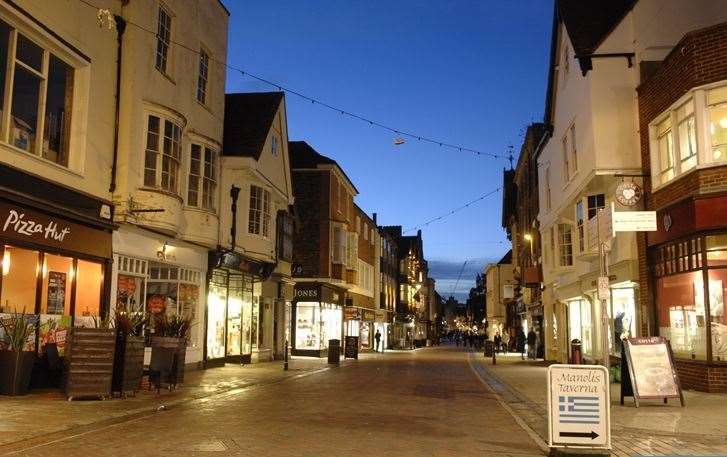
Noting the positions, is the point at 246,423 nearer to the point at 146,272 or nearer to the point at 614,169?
the point at 146,272

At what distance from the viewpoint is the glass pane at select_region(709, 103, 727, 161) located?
15531 mm

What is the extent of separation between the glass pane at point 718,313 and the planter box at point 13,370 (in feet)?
46.7

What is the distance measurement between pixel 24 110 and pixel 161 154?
4.81 m

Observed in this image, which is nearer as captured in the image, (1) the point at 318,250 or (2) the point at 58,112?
(2) the point at 58,112

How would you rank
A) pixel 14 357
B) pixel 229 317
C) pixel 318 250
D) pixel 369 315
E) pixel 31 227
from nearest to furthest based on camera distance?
pixel 14 357 < pixel 31 227 < pixel 229 317 < pixel 318 250 < pixel 369 315

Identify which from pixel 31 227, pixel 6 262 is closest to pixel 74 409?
pixel 6 262

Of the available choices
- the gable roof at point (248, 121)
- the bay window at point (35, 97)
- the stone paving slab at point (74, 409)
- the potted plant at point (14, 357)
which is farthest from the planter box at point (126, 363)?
the gable roof at point (248, 121)

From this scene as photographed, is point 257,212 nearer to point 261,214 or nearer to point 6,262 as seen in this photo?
point 261,214

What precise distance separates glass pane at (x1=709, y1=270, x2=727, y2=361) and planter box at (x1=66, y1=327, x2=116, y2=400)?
12613mm

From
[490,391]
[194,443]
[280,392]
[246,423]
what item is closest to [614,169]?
[490,391]

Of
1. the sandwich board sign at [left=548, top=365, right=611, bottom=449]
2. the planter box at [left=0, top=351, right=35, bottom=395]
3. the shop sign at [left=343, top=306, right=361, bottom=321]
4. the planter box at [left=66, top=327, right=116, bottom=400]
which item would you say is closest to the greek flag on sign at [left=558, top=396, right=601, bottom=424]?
the sandwich board sign at [left=548, top=365, right=611, bottom=449]

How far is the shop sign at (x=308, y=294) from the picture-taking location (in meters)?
37.9

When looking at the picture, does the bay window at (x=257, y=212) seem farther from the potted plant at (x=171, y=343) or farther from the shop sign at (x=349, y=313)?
the shop sign at (x=349, y=313)

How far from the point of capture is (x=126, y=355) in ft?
44.7
